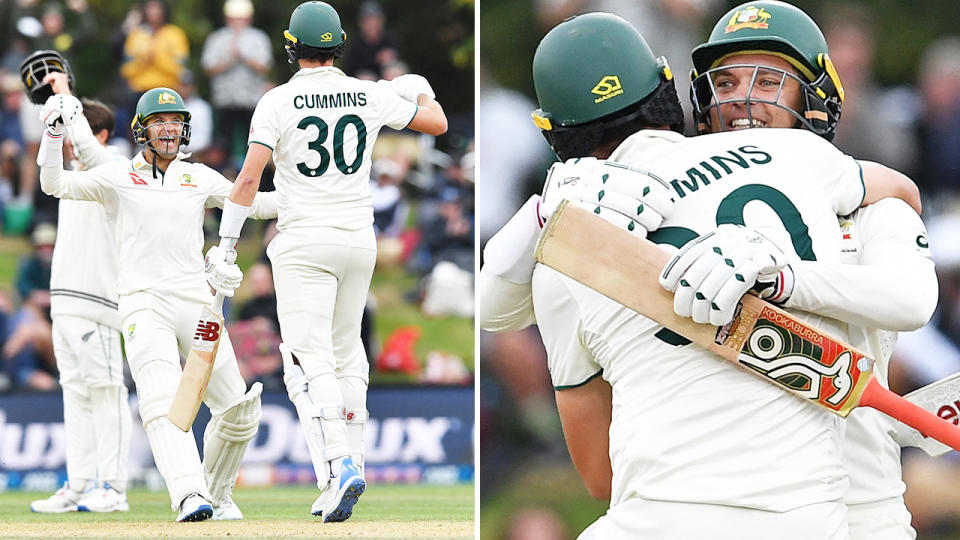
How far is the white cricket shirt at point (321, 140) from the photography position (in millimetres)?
5551

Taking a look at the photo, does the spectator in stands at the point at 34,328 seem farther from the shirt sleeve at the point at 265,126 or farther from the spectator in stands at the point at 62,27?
the shirt sleeve at the point at 265,126

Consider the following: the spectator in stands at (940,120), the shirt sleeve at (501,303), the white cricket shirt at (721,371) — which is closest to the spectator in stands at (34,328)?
the spectator in stands at (940,120)

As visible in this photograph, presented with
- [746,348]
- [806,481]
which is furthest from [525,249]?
[806,481]

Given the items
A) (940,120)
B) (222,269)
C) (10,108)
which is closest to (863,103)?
(940,120)

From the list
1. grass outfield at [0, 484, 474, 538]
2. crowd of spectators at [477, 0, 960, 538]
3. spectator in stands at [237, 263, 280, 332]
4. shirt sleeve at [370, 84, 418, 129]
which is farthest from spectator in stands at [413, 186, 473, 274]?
shirt sleeve at [370, 84, 418, 129]

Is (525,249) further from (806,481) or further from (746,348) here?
(806,481)

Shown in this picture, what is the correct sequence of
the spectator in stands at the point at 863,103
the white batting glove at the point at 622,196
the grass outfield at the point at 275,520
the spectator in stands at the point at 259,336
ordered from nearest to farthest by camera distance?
the white batting glove at the point at 622,196
the grass outfield at the point at 275,520
the spectator in stands at the point at 863,103
the spectator in stands at the point at 259,336

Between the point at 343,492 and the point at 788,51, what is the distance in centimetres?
341

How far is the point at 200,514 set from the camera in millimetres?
5660

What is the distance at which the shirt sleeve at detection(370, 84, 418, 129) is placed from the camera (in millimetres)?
5789

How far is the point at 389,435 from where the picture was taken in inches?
392

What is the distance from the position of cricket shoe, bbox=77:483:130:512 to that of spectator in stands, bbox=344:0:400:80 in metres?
5.13

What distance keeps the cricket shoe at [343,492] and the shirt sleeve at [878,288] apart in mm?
3435

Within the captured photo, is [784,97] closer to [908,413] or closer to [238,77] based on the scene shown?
[908,413]
